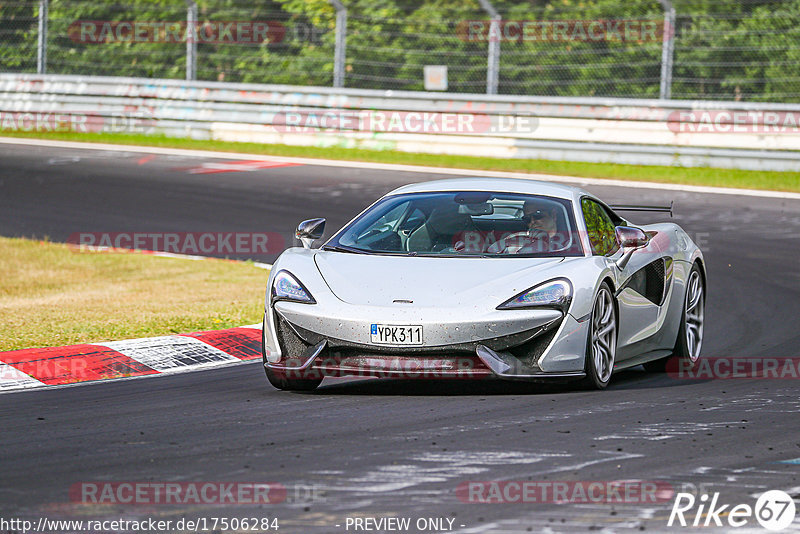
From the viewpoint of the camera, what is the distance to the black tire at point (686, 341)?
8727 millimetres

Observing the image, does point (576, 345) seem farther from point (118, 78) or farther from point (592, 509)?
point (118, 78)

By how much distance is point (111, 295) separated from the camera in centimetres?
1172

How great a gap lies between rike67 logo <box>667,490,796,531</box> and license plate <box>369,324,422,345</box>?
221 cm

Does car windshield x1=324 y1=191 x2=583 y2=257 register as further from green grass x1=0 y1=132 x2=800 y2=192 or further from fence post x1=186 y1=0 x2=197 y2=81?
fence post x1=186 y1=0 x2=197 y2=81

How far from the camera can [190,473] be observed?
17.2 feet

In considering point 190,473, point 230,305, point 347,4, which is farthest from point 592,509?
point 347,4

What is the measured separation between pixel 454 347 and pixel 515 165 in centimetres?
1371

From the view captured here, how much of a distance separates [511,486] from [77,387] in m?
3.46

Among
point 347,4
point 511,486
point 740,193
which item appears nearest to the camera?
point 511,486

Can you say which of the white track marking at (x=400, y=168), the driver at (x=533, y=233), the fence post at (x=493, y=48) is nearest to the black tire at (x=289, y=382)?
the driver at (x=533, y=233)

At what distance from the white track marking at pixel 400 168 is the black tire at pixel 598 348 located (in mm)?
10772
